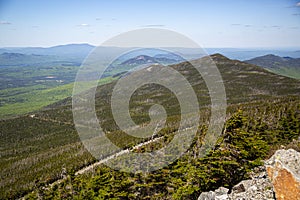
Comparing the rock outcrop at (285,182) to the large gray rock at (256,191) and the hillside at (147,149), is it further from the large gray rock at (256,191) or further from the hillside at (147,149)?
the hillside at (147,149)

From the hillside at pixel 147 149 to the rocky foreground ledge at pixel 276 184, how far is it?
517cm

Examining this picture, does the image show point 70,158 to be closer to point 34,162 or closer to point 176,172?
point 34,162

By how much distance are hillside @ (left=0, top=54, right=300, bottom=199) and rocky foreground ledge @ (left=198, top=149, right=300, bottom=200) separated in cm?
517

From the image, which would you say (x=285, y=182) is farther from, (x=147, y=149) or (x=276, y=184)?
(x=147, y=149)

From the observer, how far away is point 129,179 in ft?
95.3

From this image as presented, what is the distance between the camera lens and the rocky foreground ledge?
41.1ft

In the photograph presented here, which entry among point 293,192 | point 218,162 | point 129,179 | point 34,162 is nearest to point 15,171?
point 34,162

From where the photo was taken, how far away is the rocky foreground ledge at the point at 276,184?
1254cm

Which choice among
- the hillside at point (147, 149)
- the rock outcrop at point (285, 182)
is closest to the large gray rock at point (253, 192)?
the rock outcrop at point (285, 182)

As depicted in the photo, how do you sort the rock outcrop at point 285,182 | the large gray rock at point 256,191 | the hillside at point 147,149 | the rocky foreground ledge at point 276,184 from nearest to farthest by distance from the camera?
the rock outcrop at point 285,182
the rocky foreground ledge at point 276,184
the large gray rock at point 256,191
the hillside at point 147,149

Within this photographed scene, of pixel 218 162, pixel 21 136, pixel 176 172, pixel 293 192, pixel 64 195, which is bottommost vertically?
pixel 21 136

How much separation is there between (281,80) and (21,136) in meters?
168

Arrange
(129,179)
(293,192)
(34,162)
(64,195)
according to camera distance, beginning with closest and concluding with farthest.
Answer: (293,192) < (129,179) < (64,195) < (34,162)

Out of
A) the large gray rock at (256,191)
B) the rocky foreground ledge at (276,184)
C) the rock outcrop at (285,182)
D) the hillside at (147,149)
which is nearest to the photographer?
the rock outcrop at (285,182)
